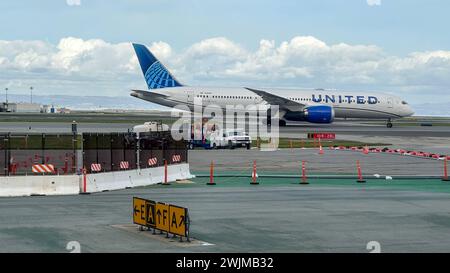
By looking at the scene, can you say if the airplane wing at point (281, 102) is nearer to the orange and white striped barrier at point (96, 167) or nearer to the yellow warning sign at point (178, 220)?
the orange and white striped barrier at point (96, 167)

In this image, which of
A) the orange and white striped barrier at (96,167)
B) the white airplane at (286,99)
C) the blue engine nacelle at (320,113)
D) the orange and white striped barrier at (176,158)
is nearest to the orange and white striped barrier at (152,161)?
the orange and white striped barrier at (176,158)

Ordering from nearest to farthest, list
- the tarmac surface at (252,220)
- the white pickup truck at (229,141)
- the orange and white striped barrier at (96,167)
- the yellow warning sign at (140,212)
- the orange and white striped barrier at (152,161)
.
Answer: the tarmac surface at (252,220) → the yellow warning sign at (140,212) → the orange and white striped barrier at (96,167) → the orange and white striped barrier at (152,161) → the white pickup truck at (229,141)

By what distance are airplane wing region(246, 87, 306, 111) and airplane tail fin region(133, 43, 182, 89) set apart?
33.3 ft

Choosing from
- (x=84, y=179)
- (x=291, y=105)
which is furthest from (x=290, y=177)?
(x=291, y=105)

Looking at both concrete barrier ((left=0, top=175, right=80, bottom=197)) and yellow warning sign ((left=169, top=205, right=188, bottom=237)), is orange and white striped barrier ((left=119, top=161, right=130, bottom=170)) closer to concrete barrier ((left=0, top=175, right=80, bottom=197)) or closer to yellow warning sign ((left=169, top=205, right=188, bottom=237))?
concrete barrier ((left=0, top=175, right=80, bottom=197))

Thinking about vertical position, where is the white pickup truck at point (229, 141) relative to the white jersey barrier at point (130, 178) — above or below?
above

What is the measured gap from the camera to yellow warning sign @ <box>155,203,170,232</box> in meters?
20.9

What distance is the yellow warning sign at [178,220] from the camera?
20.0 metres

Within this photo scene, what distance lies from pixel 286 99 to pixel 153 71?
16.8 metres

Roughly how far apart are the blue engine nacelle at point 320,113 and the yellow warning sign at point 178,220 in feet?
225

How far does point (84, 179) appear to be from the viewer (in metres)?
31.5

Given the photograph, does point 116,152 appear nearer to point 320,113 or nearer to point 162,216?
point 162,216
